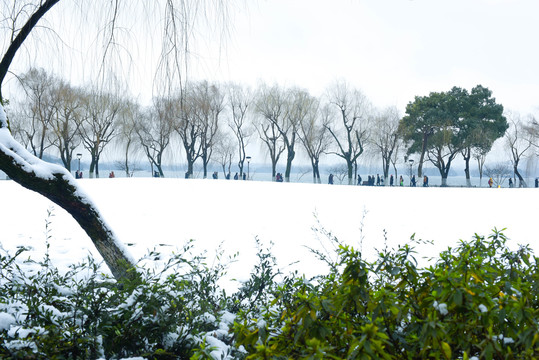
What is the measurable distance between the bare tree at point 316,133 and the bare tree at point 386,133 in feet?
13.3

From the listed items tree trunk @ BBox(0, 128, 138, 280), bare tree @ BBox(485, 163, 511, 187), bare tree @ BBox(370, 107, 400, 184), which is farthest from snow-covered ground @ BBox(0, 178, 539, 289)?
bare tree @ BBox(485, 163, 511, 187)

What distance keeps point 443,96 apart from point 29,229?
33.0 meters

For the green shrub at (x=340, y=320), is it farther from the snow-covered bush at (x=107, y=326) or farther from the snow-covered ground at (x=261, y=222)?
the snow-covered ground at (x=261, y=222)

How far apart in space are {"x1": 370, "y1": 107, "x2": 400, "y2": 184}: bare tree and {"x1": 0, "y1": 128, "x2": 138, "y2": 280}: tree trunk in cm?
3425

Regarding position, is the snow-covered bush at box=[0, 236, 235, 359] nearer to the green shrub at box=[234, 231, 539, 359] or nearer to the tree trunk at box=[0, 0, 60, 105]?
the green shrub at box=[234, 231, 539, 359]

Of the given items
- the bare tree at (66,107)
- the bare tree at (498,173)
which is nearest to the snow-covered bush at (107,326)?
the bare tree at (66,107)

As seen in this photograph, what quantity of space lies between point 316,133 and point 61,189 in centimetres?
3330

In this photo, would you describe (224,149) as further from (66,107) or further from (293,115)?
(66,107)

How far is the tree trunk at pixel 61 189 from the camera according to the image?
2811 millimetres

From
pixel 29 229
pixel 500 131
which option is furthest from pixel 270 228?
pixel 500 131

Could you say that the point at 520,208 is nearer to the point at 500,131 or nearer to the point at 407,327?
the point at 407,327

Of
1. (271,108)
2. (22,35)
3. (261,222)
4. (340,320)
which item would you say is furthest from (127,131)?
(271,108)

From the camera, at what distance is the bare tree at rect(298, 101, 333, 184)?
33656 mm

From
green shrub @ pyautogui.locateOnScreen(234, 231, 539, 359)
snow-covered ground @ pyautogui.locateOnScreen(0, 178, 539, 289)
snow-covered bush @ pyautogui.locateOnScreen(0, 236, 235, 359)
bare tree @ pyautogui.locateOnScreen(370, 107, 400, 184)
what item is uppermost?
Result: bare tree @ pyautogui.locateOnScreen(370, 107, 400, 184)
